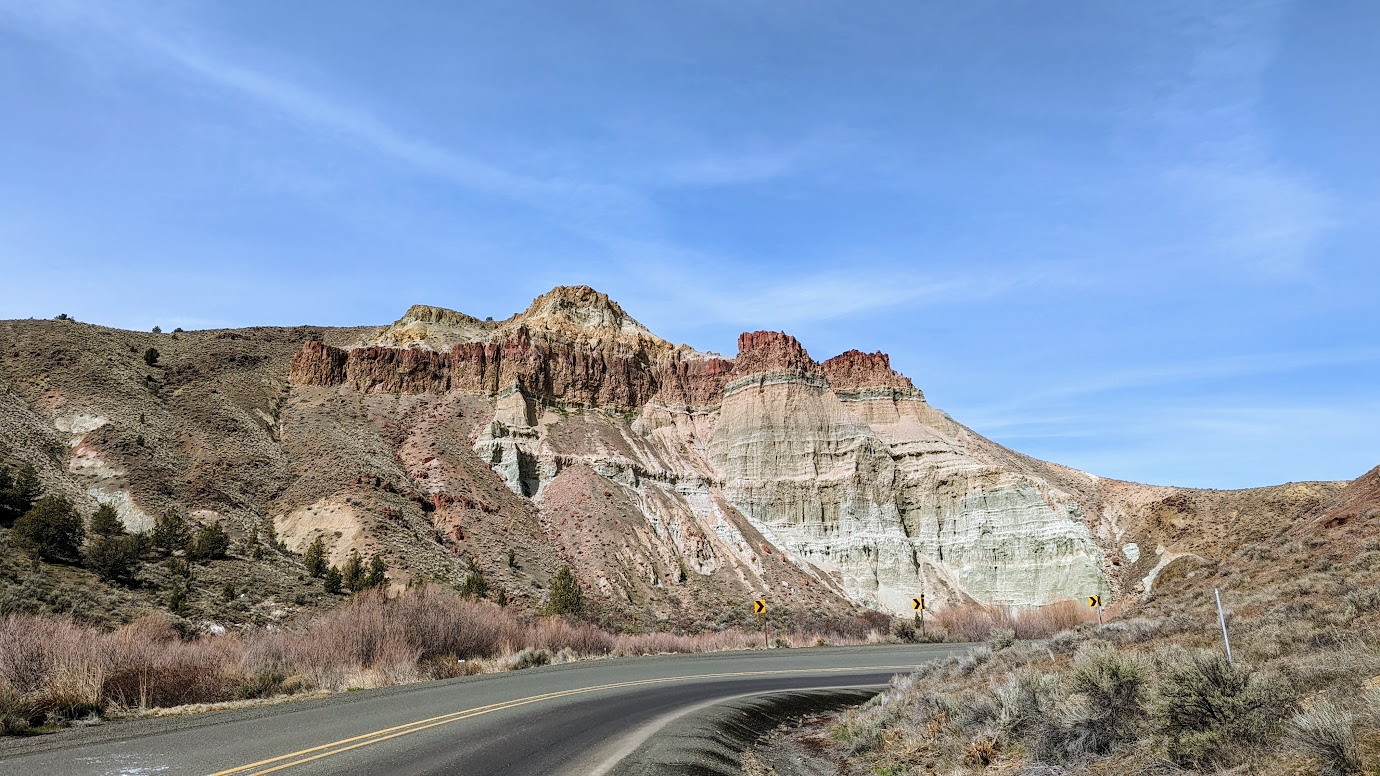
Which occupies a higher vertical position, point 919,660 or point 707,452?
point 707,452

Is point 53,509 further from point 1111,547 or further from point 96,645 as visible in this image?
point 1111,547

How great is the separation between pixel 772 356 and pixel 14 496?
65.7 meters

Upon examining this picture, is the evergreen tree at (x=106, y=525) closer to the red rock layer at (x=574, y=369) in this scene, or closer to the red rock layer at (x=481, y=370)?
the red rock layer at (x=481, y=370)

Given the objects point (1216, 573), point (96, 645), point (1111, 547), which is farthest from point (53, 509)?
point (1111, 547)

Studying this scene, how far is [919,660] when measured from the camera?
2970 cm

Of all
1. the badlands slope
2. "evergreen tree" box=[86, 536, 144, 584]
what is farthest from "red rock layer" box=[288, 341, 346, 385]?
"evergreen tree" box=[86, 536, 144, 584]

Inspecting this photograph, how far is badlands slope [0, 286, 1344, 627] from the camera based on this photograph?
5409cm

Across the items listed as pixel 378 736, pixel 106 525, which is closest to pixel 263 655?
pixel 378 736

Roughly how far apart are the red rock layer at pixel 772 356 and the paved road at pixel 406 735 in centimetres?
6848

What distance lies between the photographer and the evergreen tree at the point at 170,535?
124 feet

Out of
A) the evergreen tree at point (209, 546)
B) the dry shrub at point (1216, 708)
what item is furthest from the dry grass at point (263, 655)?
the dry shrub at point (1216, 708)

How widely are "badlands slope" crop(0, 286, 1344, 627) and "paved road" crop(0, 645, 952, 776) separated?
108ft

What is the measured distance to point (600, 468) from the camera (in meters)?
72.5

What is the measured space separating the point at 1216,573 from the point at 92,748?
23127 millimetres
